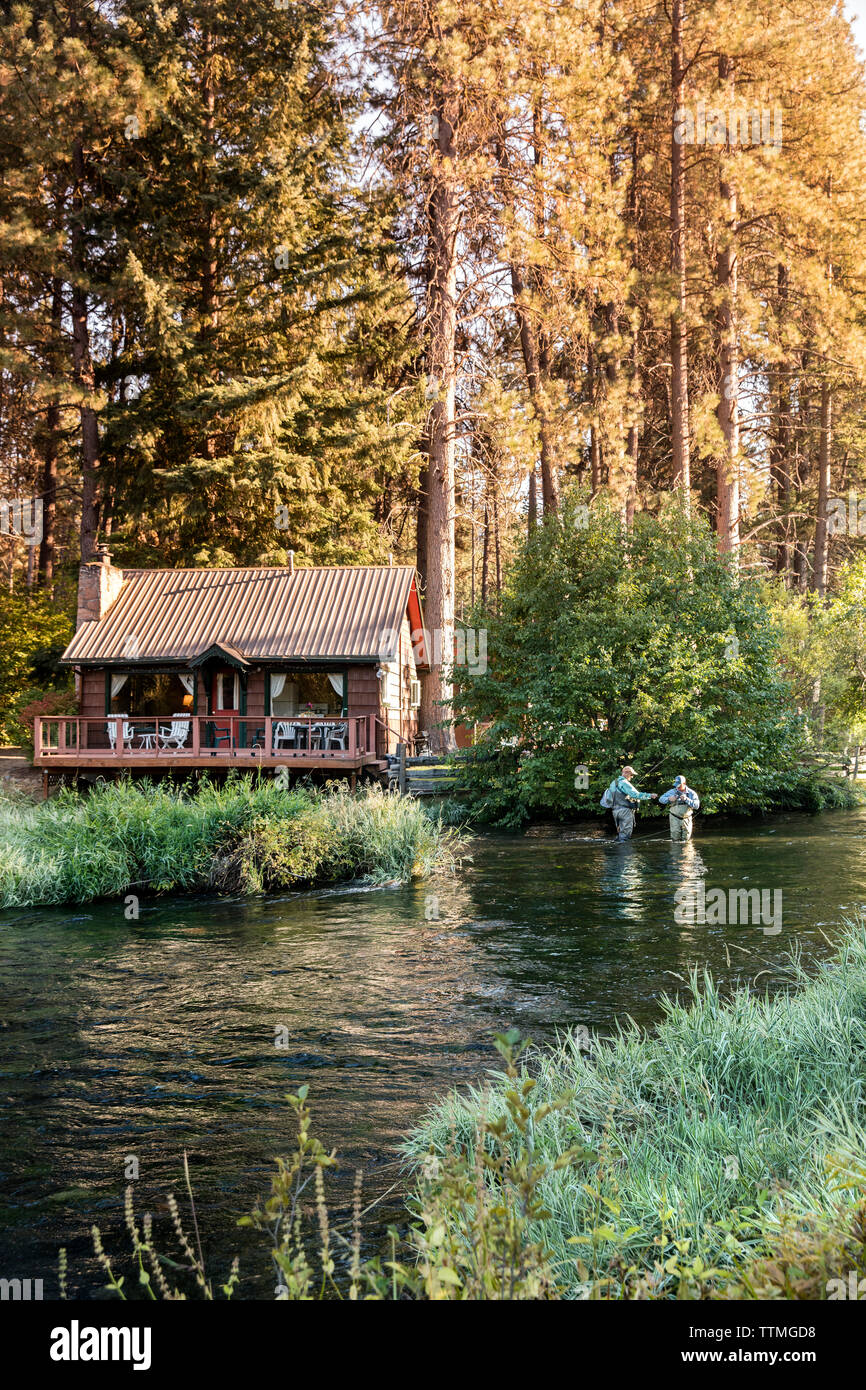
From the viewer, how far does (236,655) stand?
78.4ft

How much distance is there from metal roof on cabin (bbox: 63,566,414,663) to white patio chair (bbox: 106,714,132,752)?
2.21 m

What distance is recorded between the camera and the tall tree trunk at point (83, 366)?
28.0 meters

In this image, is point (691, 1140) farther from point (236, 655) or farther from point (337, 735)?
point (236, 655)

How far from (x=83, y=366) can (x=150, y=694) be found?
372 inches

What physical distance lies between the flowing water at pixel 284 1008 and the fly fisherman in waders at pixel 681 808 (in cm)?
257

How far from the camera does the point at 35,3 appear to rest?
28.0 metres

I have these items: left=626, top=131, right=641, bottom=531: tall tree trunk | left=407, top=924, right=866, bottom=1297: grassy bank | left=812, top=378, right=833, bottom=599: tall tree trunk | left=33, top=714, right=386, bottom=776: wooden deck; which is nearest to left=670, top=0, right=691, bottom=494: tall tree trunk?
left=626, top=131, right=641, bottom=531: tall tree trunk

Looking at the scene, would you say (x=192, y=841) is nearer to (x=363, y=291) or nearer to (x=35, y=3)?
(x=363, y=291)
